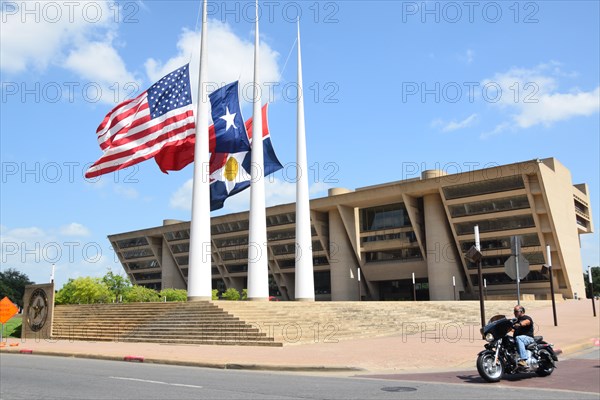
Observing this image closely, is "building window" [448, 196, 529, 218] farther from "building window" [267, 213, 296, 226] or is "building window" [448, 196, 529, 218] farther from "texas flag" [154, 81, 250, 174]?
"texas flag" [154, 81, 250, 174]

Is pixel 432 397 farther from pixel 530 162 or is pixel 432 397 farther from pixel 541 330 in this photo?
pixel 530 162

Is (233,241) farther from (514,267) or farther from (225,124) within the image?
(514,267)

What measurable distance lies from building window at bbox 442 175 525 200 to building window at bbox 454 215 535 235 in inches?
142

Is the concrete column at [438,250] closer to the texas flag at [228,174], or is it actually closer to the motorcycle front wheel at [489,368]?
the texas flag at [228,174]

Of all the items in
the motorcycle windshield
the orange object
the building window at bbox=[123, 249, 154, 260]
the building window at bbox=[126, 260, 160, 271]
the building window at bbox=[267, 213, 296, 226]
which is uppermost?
the building window at bbox=[267, 213, 296, 226]

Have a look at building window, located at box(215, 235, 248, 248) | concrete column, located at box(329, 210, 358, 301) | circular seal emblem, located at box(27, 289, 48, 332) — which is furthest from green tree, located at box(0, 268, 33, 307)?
circular seal emblem, located at box(27, 289, 48, 332)

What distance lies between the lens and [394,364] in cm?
1396

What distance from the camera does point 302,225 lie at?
3603 centimetres

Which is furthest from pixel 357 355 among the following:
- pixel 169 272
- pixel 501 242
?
pixel 169 272

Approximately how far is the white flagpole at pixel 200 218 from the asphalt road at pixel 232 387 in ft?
55.7

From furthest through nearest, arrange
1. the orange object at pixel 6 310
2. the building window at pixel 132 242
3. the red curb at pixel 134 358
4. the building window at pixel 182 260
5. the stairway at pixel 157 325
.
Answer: the building window at pixel 132 242 → the building window at pixel 182 260 → the orange object at pixel 6 310 → the stairway at pixel 157 325 → the red curb at pixel 134 358

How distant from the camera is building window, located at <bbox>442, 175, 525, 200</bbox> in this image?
2485 inches

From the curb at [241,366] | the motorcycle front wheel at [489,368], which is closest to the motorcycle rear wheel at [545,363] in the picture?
the motorcycle front wheel at [489,368]

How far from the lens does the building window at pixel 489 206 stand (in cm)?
6391
